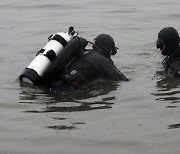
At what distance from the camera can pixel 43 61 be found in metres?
6.14

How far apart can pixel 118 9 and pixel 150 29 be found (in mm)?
2397

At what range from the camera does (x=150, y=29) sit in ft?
34.0

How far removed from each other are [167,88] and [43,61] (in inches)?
66.3

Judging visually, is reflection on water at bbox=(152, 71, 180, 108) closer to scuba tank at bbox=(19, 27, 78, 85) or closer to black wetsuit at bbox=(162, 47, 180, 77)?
black wetsuit at bbox=(162, 47, 180, 77)

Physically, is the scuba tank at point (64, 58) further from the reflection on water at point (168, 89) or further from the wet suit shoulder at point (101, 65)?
the reflection on water at point (168, 89)

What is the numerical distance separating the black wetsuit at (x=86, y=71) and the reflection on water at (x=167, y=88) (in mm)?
654

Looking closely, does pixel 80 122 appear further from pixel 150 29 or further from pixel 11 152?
pixel 150 29

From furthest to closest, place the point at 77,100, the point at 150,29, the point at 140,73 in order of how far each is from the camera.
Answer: the point at 150,29 → the point at 140,73 → the point at 77,100

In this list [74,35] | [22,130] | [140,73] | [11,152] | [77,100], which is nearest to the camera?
[11,152]

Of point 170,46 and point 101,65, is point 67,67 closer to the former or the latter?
point 101,65

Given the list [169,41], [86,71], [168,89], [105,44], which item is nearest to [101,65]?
[86,71]

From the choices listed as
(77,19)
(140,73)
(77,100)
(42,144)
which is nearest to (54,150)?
(42,144)

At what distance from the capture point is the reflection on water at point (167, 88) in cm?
599

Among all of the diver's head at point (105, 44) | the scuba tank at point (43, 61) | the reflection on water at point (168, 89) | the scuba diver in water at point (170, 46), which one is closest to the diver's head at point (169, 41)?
the scuba diver in water at point (170, 46)
